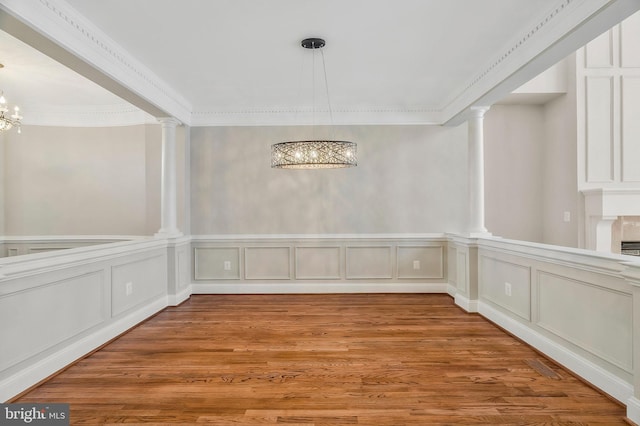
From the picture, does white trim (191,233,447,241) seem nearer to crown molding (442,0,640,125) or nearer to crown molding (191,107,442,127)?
crown molding (191,107,442,127)

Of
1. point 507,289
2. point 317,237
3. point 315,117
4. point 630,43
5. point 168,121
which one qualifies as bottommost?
point 507,289

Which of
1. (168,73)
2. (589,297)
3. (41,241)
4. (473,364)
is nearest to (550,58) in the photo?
(589,297)

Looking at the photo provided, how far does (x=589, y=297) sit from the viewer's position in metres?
2.51

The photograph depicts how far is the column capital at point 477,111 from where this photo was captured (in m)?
4.30

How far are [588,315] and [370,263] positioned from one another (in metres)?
2.96

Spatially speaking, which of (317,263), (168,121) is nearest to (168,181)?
(168,121)

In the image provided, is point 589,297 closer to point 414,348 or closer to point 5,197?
point 414,348

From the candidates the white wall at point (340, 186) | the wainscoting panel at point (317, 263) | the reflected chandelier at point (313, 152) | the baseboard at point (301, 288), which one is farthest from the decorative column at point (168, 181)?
the reflected chandelier at point (313, 152)

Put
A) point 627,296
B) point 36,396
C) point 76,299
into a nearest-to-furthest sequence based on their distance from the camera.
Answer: point 627,296 < point 36,396 < point 76,299

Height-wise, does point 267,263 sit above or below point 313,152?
below

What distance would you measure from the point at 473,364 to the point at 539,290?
89 centimetres

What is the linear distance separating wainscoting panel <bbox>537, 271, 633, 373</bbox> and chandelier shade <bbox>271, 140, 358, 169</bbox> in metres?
1.96

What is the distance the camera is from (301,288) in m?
5.26

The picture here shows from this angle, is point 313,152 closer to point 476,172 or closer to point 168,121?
point 476,172
